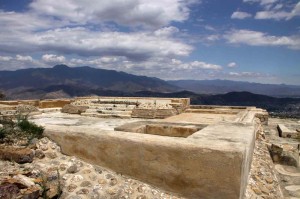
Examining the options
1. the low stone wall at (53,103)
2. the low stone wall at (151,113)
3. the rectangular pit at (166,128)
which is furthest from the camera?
the low stone wall at (53,103)

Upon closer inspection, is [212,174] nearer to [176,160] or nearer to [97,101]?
[176,160]

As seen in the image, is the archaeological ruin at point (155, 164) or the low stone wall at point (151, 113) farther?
the low stone wall at point (151, 113)

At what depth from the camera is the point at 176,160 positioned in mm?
4207

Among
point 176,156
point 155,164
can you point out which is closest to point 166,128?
point 155,164

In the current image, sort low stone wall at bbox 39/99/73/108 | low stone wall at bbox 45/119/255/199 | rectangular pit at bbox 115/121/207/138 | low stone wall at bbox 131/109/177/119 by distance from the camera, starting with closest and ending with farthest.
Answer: low stone wall at bbox 45/119/255/199 → rectangular pit at bbox 115/121/207/138 → low stone wall at bbox 131/109/177/119 → low stone wall at bbox 39/99/73/108

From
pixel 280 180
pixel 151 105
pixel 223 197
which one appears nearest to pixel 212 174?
pixel 223 197

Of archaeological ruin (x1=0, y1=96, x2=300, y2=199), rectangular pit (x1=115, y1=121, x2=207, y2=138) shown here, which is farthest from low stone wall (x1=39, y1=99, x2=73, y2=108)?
archaeological ruin (x1=0, y1=96, x2=300, y2=199)

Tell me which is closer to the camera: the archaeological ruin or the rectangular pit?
the archaeological ruin

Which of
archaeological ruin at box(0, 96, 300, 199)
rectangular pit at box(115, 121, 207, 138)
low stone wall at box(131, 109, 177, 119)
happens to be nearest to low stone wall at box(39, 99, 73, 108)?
low stone wall at box(131, 109, 177, 119)

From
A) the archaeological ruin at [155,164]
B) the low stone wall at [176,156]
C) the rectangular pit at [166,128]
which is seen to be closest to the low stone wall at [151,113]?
the rectangular pit at [166,128]

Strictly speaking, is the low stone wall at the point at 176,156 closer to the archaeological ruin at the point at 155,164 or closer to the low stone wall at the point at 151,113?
the archaeological ruin at the point at 155,164

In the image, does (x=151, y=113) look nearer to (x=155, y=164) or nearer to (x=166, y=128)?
(x=166, y=128)

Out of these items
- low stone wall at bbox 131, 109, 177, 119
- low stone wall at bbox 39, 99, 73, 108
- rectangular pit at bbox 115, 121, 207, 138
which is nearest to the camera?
rectangular pit at bbox 115, 121, 207, 138

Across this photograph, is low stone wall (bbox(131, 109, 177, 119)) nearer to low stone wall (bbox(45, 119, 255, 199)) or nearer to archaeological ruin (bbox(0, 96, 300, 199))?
archaeological ruin (bbox(0, 96, 300, 199))
